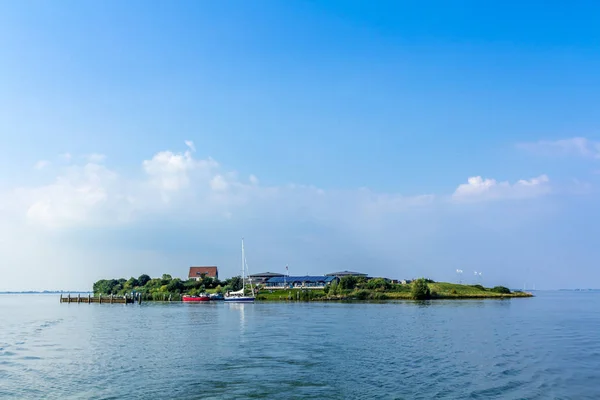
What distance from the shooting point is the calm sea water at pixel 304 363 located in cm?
2408

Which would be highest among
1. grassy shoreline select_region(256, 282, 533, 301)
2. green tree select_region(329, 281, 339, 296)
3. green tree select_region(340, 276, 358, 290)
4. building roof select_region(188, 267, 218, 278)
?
building roof select_region(188, 267, 218, 278)

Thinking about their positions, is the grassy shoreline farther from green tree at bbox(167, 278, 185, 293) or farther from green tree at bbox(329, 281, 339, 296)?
green tree at bbox(167, 278, 185, 293)

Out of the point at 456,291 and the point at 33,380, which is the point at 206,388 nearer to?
the point at 33,380

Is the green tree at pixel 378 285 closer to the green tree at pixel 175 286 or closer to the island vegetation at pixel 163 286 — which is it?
the island vegetation at pixel 163 286

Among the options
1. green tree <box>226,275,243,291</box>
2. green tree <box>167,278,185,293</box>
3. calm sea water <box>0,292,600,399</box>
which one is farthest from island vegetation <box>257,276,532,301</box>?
calm sea water <box>0,292,600,399</box>

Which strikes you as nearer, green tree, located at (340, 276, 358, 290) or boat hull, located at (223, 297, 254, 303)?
boat hull, located at (223, 297, 254, 303)

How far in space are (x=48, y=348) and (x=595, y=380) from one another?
1582 inches

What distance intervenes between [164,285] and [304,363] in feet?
452

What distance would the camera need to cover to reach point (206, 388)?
79.5 feet

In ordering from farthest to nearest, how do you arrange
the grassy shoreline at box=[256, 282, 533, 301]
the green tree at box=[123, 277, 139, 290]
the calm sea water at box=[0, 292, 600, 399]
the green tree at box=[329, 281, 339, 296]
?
1. the green tree at box=[123, 277, 139, 290]
2. the green tree at box=[329, 281, 339, 296]
3. the grassy shoreline at box=[256, 282, 533, 301]
4. the calm sea water at box=[0, 292, 600, 399]

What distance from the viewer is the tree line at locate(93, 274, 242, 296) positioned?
15200 cm

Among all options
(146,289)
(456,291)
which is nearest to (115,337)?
(456,291)

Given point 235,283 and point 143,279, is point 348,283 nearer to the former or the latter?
point 235,283

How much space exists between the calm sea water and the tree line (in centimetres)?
10018
